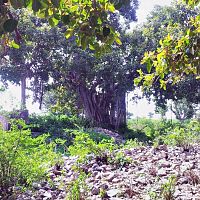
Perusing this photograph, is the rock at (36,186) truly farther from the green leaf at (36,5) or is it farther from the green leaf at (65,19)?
the green leaf at (36,5)

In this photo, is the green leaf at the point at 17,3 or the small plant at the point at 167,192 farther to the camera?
the small plant at the point at 167,192

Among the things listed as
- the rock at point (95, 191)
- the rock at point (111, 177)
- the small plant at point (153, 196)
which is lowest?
the rock at point (95, 191)

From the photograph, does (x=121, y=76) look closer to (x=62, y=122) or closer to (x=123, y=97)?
(x=123, y=97)

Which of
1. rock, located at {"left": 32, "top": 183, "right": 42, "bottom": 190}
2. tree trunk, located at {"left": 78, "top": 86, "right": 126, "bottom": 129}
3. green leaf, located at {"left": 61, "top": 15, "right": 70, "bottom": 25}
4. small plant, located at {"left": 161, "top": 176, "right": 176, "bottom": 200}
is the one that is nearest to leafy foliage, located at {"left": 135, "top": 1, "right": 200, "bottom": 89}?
small plant, located at {"left": 161, "top": 176, "right": 176, "bottom": 200}

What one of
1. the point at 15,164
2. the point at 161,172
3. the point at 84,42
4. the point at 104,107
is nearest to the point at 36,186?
the point at 15,164

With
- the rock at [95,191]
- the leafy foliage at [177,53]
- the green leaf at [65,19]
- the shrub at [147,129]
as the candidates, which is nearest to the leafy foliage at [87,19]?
the green leaf at [65,19]

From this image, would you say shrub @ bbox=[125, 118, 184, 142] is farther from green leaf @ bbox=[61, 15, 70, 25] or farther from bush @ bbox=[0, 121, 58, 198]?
green leaf @ bbox=[61, 15, 70, 25]

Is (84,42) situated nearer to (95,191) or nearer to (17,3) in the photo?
(17,3)

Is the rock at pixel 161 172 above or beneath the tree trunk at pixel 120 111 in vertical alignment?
beneath

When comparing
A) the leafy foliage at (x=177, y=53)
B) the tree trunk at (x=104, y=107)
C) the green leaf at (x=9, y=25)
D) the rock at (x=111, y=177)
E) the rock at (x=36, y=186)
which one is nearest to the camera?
the green leaf at (x=9, y=25)

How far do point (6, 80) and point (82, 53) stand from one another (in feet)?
13.8

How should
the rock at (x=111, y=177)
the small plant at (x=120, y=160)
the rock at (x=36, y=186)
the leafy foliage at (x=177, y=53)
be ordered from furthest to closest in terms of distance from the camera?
the small plant at (x=120, y=160), the rock at (x=111, y=177), the rock at (x=36, y=186), the leafy foliage at (x=177, y=53)

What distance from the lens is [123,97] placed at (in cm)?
1422

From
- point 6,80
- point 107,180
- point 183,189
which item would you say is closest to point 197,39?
point 183,189
